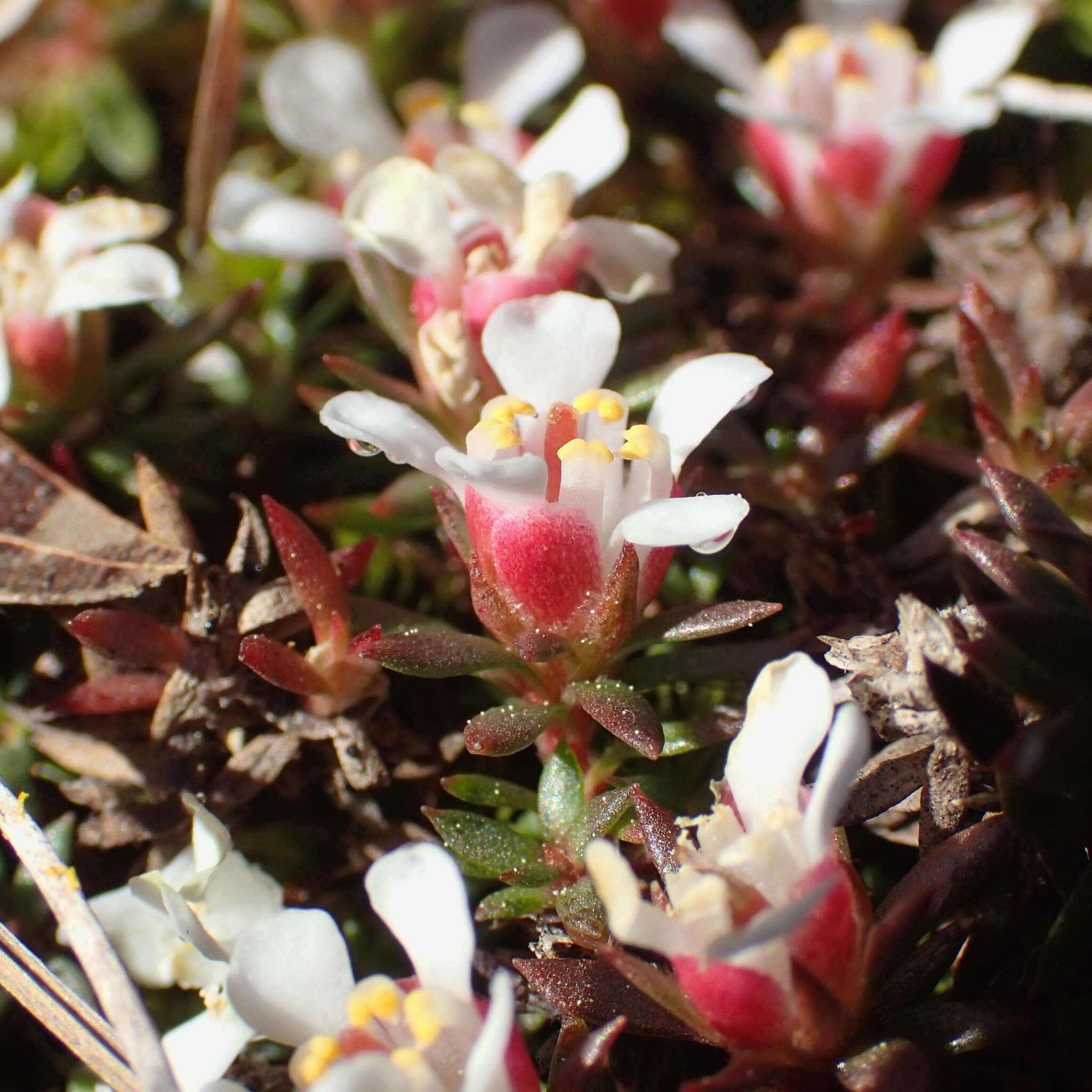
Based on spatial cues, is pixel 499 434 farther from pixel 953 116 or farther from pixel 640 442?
pixel 953 116

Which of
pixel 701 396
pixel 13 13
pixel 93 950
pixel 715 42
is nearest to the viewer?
pixel 93 950

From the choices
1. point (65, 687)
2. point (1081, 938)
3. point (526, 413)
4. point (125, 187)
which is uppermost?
point (125, 187)

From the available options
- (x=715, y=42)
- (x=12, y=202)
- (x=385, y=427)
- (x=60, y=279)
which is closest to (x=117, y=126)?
(x=12, y=202)

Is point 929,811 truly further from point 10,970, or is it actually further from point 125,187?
point 125,187

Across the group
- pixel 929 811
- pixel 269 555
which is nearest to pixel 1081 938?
pixel 929 811

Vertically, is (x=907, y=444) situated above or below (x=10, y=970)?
below

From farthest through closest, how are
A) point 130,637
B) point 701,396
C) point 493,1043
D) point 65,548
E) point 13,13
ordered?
point 13,13, point 65,548, point 130,637, point 701,396, point 493,1043
